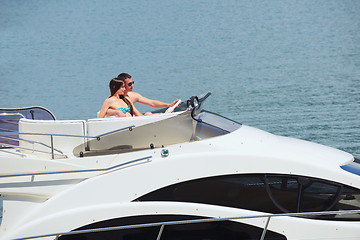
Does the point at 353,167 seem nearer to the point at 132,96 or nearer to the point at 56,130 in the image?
the point at 56,130

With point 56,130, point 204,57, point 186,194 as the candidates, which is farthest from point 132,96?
point 204,57

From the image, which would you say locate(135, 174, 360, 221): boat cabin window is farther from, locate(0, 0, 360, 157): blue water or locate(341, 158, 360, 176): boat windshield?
locate(0, 0, 360, 157): blue water

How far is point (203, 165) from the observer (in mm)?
4609

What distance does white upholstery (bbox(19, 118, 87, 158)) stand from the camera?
18.0ft

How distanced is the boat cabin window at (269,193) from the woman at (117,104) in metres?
1.72

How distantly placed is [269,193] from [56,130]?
84.7 inches

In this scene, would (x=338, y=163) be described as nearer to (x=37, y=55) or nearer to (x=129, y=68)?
(x=129, y=68)

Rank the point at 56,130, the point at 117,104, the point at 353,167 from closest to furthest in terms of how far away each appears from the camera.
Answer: the point at 353,167 < the point at 56,130 < the point at 117,104

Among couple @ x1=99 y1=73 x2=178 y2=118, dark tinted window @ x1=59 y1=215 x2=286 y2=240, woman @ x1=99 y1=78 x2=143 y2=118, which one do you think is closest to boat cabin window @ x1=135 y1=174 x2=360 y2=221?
dark tinted window @ x1=59 y1=215 x2=286 y2=240

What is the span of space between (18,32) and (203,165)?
95.9ft

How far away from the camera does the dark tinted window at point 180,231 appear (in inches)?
175

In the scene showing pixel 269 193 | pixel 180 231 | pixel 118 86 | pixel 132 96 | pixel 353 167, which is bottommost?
pixel 180 231

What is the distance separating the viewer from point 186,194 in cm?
459

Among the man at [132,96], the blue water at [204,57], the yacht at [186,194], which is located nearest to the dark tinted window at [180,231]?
the yacht at [186,194]
